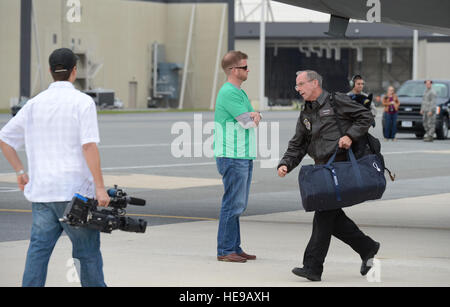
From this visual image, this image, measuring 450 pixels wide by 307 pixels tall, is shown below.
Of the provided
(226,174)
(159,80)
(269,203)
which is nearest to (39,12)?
(159,80)

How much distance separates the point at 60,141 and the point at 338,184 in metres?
2.74

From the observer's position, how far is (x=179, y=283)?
8.61 metres

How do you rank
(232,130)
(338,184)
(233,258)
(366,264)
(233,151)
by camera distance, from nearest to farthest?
(338,184) → (366,264) → (233,258) → (233,151) → (232,130)

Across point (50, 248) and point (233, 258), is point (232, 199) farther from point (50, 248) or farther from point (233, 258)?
point (50, 248)

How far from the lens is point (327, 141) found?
358 inches

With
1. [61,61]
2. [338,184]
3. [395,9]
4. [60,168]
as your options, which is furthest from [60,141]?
[395,9]

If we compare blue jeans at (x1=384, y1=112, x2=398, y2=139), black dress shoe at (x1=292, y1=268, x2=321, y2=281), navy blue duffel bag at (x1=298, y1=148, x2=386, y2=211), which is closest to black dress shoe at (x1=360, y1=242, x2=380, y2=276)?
black dress shoe at (x1=292, y1=268, x2=321, y2=281)

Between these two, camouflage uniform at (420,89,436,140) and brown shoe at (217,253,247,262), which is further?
camouflage uniform at (420,89,436,140)

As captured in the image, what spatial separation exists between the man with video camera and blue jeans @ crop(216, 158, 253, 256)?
325 cm

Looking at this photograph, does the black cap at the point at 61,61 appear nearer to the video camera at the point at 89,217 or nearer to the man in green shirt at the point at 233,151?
the video camera at the point at 89,217

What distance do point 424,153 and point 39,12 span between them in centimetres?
5219

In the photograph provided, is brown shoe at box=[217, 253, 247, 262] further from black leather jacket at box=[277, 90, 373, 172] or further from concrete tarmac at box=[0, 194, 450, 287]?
black leather jacket at box=[277, 90, 373, 172]

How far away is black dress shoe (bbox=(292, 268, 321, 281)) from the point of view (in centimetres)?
892
